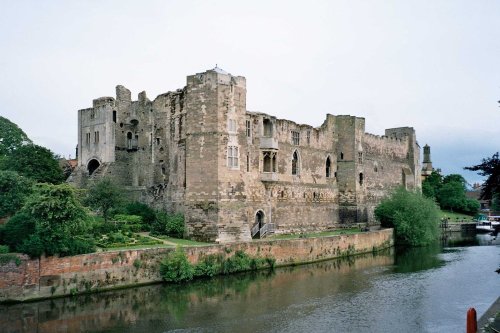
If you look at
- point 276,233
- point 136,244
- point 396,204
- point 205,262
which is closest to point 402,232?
point 396,204

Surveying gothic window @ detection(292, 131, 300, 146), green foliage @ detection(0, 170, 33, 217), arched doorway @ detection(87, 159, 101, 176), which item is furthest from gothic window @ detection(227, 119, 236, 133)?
arched doorway @ detection(87, 159, 101, 176)

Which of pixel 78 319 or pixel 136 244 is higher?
pixel 136 244

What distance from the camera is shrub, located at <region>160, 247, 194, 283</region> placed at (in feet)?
99.1

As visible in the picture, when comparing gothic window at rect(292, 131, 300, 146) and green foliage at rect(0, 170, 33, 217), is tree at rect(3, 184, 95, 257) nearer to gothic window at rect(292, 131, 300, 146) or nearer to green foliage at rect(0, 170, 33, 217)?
green foliage at rect(0, 170, 33, 217)

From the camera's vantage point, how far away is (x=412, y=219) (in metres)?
50.2

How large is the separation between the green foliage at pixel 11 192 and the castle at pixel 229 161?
36.0 feet

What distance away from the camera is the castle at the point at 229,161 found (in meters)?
37.4

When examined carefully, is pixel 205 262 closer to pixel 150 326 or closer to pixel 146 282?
pixel 146 282

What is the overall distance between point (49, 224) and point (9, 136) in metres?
28.5

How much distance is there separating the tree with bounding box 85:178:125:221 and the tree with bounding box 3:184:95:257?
11.1m

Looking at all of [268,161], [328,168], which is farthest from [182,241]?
[328,168]

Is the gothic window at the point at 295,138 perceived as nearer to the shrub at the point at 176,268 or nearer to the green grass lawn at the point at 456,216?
the shrub at the point at 176,268

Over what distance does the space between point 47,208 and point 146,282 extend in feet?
22.7

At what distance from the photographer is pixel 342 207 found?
5603 centimetres
